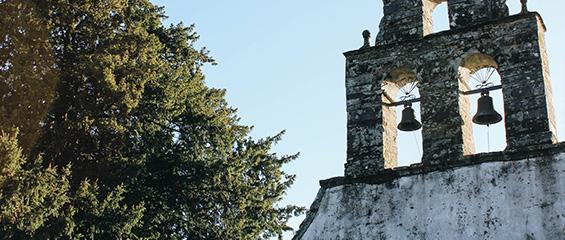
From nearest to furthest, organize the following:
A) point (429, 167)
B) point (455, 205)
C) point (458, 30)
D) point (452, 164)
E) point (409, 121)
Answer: point (455, 205) < point (452, 164) < point (429, 167) < point (458, 30) < point (409, 121)

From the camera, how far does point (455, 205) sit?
883 cm

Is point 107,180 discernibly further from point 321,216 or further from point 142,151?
point 321,216

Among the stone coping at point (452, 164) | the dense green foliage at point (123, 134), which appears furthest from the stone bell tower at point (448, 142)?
the dense green foliage at point (123, 134)

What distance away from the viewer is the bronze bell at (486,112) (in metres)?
9.41

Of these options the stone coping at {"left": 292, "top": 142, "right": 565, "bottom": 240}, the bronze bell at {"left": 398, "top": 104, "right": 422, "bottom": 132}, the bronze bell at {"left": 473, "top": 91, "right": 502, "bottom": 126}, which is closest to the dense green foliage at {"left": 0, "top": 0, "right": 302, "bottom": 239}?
the stone coping at {"left": 292, "top": 142, "right": 565, "bottom": 240}

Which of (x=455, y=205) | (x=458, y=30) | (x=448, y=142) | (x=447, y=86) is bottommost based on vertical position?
(x=455, y=205)

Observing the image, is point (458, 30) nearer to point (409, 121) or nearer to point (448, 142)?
point (409, 121)

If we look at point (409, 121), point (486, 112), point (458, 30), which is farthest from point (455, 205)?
point (458, 30)

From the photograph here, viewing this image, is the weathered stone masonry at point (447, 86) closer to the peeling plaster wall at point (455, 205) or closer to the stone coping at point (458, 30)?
the stone coping at point (458, 30)

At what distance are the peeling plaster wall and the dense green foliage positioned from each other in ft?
17.6

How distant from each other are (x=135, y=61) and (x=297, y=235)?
662cm

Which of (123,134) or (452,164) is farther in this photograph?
(123,134)

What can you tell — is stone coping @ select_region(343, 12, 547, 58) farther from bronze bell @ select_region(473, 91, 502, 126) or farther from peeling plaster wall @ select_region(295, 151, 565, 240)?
peeling plaster wall @ select_region(295, 151, 565, 240)

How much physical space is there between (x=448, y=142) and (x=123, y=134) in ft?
23.4
